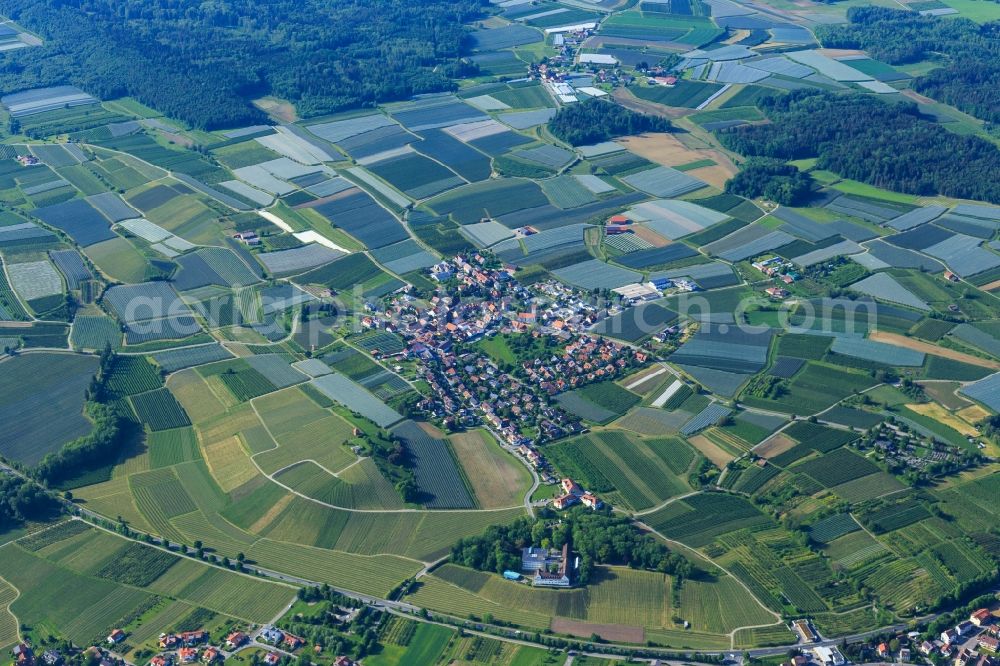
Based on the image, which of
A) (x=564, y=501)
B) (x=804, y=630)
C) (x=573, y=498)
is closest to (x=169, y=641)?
(x=564, y=501)

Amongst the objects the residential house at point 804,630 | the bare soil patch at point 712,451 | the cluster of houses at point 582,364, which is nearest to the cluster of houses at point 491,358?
the cluster of houses at point 582,364

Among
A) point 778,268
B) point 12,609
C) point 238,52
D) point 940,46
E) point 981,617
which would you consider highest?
point 940,46

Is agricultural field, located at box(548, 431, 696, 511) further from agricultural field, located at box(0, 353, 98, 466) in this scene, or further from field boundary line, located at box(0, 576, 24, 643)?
agricultural field, located at box(0, 353, 98, 466)

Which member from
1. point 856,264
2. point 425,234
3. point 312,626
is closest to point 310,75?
point 425,234

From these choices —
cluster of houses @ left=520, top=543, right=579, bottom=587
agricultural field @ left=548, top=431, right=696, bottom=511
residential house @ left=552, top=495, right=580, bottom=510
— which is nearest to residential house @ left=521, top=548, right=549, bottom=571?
cluster of houses @ left=520, top=543, right=579, bottom=587

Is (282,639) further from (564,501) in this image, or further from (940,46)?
(940,46)
